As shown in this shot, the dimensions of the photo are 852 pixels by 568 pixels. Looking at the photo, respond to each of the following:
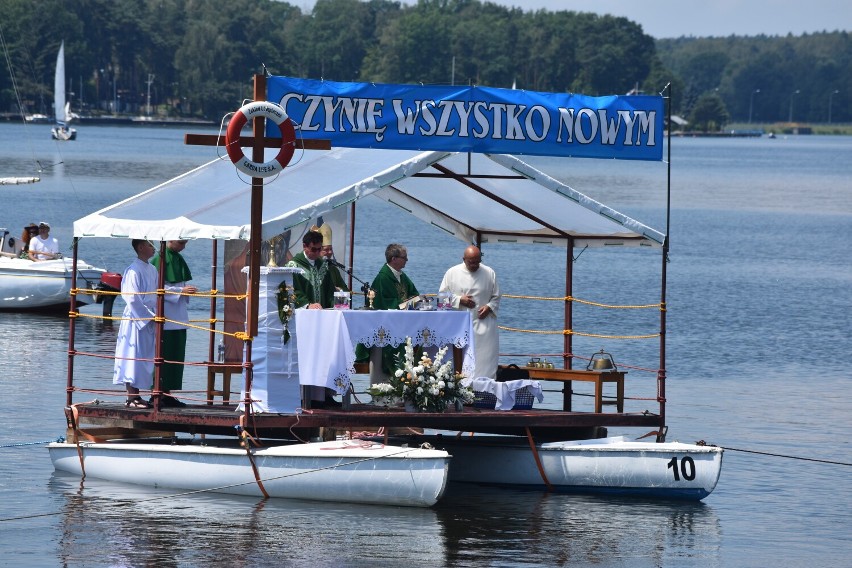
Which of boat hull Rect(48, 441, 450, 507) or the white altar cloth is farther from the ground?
the white altar cloth

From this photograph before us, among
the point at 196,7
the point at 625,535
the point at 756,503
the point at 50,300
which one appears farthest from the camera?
the point at 196,7

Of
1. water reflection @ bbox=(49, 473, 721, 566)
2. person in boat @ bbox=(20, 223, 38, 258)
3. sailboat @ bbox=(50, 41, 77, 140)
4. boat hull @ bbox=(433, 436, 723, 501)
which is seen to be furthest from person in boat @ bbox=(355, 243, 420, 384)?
sailboat @ bbox=(50, 41, 77, 140)

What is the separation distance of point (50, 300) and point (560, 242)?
17.8m

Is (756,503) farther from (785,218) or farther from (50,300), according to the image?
(785,218)

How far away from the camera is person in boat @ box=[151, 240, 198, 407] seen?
17.0 m

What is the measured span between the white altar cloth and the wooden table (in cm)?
169

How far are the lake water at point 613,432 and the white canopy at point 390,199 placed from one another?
2.80 meters

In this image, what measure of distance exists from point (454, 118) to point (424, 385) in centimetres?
263

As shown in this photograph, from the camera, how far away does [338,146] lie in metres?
15.9

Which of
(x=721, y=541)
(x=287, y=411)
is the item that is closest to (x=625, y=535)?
(x=721, y=541)

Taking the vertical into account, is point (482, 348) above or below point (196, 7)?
below

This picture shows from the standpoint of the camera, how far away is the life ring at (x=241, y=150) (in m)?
15.1

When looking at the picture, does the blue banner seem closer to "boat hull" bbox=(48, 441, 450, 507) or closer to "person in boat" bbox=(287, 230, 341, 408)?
"person in boat" bbox=(287, 230, 341, 408)


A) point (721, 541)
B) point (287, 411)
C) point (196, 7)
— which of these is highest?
point (196, 7)
